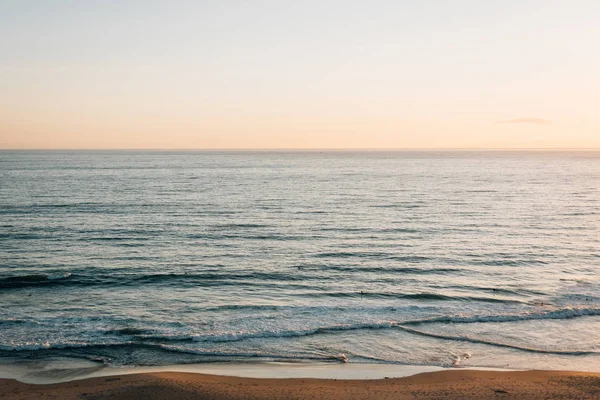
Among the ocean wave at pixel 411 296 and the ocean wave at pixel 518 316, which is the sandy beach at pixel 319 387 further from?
the ocean wave at pixel 411 296

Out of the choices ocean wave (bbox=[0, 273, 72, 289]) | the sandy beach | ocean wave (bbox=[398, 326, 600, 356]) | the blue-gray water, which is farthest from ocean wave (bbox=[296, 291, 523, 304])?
ocean wave (bbox=[0, 273, 72, 289])

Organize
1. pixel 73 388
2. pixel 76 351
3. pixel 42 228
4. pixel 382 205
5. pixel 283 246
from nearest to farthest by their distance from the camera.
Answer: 1. pixel 73 388
2. pixel 76 351
3. pixel 283 246
4. pixel 42 228
5. pixel 382 205

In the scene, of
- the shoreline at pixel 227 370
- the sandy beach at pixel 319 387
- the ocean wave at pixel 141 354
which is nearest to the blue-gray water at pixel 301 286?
the ocean wave at pixel 141 354

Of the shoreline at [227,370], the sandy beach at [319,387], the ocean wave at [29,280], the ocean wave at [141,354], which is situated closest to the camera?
the sandy beach at [319,387]

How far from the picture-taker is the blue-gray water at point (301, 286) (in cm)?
2053

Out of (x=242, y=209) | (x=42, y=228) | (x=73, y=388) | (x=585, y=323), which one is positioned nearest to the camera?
(x=73, y=388)

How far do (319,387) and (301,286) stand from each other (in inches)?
496

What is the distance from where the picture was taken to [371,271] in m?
32.2

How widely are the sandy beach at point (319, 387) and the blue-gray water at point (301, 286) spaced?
183 cm

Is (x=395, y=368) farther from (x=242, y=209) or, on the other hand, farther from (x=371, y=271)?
(x=242, y=209)

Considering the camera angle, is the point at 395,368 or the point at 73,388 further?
the point at 395,368

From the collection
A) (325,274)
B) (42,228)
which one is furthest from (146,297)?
(42,228)

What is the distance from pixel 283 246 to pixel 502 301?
16.7 meters

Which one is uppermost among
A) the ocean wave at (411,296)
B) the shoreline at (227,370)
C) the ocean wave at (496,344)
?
the ocean wave at (411,296)
